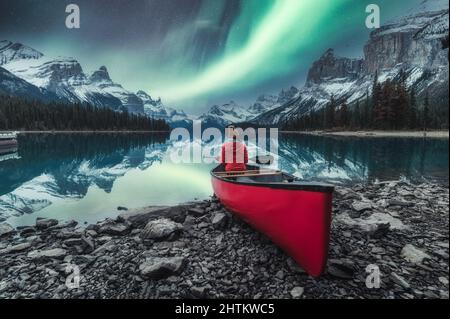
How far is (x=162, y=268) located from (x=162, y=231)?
1.63 meters

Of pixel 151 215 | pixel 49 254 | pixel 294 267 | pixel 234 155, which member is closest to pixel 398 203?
pixel 294 267

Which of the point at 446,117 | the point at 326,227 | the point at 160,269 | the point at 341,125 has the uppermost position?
the point at 341,125

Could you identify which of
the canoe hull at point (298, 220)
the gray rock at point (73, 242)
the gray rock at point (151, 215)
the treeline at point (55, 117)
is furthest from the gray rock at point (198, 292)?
the treeline at point (55, 117)

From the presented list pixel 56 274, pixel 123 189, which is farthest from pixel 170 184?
pixel 56 274

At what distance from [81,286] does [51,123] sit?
322 ft

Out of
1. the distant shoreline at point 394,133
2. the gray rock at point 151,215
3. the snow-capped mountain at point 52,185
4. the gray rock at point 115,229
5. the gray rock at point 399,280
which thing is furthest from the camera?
the snow-capped mountain at point 52,185

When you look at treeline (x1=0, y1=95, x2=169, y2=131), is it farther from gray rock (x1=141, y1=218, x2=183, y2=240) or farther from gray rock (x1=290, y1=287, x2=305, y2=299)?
gray rock (x1=290, y1=287, x2=305, y2=299)

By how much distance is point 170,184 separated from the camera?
50.6 ft

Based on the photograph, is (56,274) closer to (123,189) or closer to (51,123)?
(123,189)

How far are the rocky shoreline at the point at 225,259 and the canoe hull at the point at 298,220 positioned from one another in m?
0.31

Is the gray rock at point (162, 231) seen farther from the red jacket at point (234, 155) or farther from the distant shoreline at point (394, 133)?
the distant shoreline at point (394, 133)

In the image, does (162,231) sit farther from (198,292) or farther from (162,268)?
(198,292)

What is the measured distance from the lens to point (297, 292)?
4008 millimetres

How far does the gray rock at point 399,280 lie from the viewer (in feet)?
12.8
